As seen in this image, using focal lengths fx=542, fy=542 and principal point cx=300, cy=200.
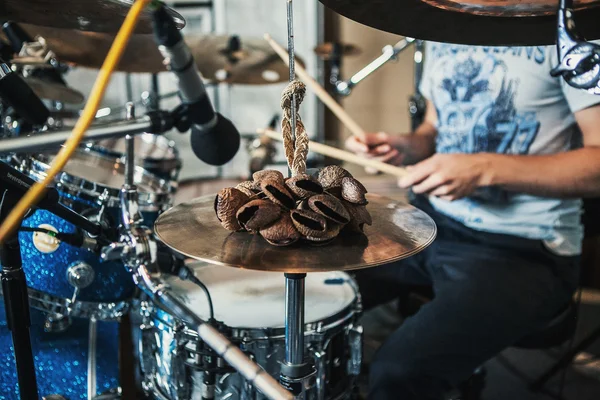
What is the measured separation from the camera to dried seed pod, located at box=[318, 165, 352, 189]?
0.67m

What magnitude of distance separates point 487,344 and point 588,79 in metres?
0.54

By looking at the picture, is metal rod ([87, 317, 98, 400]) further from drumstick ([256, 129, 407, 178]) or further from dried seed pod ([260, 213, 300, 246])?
dried seed pod ([260, 213, 300, 246])

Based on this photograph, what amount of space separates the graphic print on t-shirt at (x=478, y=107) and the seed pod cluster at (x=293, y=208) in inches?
23.7

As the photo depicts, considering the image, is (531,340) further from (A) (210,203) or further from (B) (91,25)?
(B) (91,25)

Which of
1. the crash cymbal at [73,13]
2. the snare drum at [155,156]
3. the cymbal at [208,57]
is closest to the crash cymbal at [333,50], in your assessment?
the cymbal at [208,57]

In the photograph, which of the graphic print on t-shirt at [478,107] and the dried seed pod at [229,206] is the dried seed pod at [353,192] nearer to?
the dried seed pod at [229,206]

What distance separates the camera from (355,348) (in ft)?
3.25

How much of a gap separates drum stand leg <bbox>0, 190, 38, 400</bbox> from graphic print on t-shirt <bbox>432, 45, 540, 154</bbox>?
91 cm

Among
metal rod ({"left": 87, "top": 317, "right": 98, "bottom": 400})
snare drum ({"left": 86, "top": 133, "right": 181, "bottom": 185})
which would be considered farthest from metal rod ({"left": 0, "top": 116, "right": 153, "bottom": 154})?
snare drum ({"left": 86, "top": 133, "right": 181, "bottom": 185})

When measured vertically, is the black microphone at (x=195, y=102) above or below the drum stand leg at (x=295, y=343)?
above

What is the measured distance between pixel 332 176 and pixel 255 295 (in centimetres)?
40

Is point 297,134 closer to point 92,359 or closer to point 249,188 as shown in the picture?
point 249,188

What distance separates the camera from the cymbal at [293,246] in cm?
56

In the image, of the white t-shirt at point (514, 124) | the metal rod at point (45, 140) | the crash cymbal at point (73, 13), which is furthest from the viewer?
the white t-shirt at point (514, 124)
